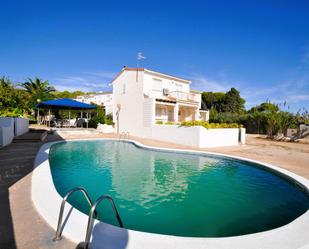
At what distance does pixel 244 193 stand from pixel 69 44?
75.2ft

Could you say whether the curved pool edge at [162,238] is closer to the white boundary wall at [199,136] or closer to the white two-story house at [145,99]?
the white boundary wall at [199,136]

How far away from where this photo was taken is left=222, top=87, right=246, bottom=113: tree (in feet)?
188

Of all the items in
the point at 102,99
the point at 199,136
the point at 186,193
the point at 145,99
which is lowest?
the point at 186,193

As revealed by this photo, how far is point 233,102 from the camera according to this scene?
189 ft

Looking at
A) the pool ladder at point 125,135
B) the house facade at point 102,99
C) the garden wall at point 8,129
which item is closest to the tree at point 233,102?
the house facade at point 102,99

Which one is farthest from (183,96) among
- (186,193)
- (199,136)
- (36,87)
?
(36,87)

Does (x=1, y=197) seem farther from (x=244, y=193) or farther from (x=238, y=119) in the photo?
(x=238, y=119)

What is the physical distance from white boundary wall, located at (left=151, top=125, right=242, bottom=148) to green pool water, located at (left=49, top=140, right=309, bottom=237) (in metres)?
4.05

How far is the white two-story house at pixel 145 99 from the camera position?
20.6m

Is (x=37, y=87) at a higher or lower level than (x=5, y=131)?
higher

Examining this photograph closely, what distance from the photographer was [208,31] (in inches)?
738

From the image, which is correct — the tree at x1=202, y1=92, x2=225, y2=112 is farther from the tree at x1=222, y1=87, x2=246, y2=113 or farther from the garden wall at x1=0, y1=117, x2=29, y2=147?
the garden wall at x1=0, y1=117, x2=29, y2=147

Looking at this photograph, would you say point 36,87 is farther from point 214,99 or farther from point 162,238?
point 214,99

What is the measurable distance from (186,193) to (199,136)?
8706mm
